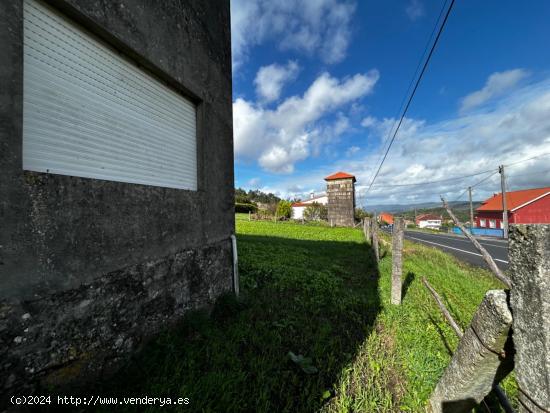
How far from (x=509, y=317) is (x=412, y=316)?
306 cm

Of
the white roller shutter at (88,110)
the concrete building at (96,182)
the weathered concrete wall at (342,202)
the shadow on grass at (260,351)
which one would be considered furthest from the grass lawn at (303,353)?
the weathered concrete wall at (342,202)

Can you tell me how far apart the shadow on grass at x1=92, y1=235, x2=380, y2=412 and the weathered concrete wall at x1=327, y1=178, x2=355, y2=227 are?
20.7 meters

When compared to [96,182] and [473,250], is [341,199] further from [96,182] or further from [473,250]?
[96,182]

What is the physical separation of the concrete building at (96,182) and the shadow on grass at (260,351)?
31 centimetres

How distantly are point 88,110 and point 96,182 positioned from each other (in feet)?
2.25

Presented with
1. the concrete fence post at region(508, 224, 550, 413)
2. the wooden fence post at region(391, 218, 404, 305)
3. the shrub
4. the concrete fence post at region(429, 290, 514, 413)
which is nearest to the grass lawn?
the wooden fence post at region(391, 218, 404, 305)

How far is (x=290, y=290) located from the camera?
4.84 m

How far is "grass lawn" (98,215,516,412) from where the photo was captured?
219 centimetres

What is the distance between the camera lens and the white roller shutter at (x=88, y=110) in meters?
1.84

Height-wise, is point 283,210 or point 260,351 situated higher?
point 283,210

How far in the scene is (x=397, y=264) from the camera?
440 cm

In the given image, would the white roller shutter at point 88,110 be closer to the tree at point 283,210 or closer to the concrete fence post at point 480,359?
the concrete fence post at point 480,359

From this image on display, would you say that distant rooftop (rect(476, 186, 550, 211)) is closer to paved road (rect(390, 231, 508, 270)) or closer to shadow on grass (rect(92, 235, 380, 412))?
paved road (rect(390, 231, 508, 270))

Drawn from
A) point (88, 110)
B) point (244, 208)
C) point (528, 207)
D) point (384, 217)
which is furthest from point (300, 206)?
point (88, 110)
